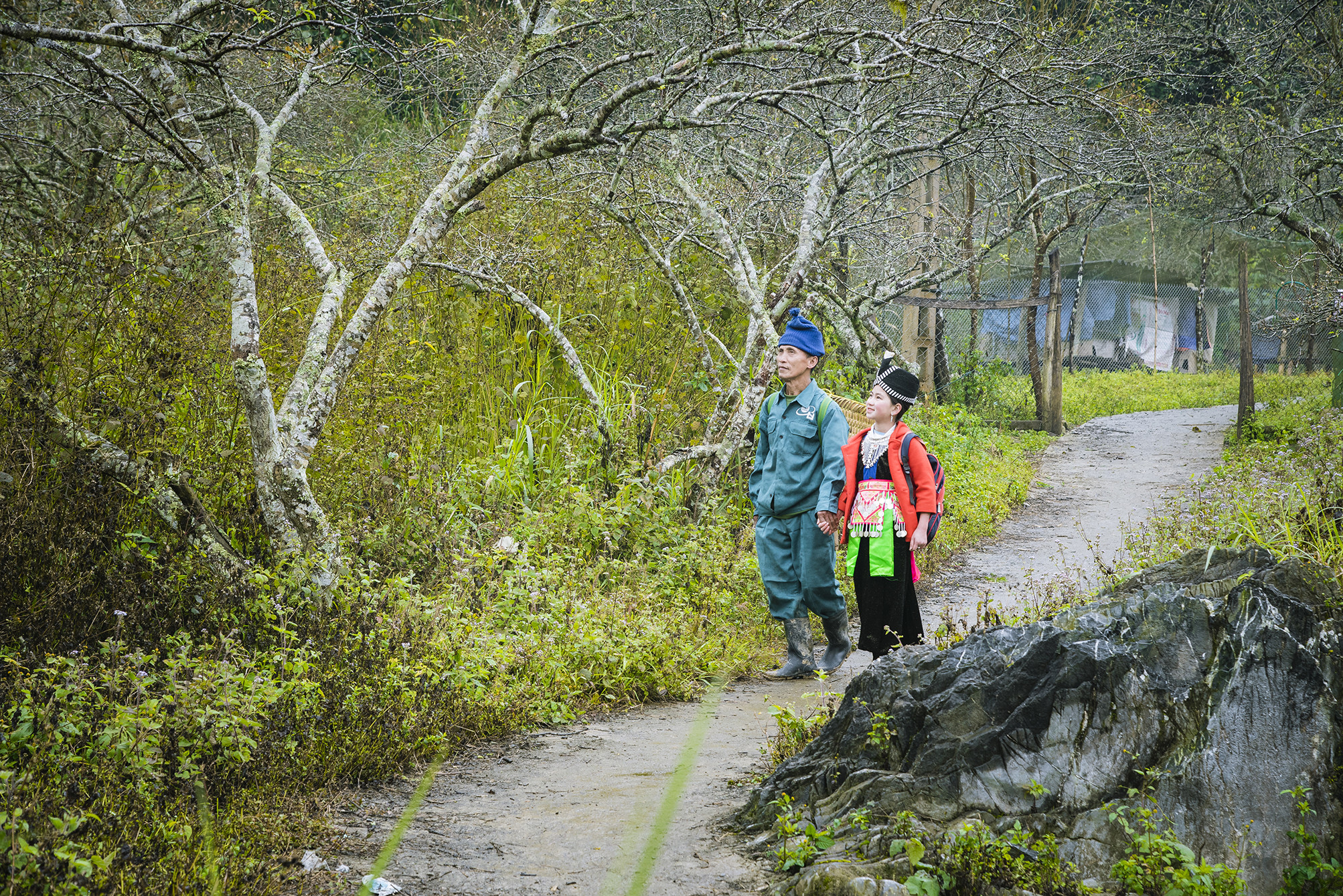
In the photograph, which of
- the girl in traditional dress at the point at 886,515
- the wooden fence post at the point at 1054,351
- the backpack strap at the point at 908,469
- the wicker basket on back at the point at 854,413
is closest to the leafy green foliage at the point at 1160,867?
the girl in traditional dress at the point at 886,515

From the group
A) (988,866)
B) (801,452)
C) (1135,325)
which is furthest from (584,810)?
(1135,325)

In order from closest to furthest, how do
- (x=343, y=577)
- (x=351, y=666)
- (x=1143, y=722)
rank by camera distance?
1. (x=1143, y=722)
2. (x=351, y=666)
3. (x=343, y=577)

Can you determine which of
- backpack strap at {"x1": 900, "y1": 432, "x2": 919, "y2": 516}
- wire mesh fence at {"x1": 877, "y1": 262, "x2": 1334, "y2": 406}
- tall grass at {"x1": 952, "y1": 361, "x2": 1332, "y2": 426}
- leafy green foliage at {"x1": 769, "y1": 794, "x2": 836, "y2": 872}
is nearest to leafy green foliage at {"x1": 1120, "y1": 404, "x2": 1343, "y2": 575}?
backpack strap at {"x1": 900, "y1": 432, "x2": 919, "y2": 516}

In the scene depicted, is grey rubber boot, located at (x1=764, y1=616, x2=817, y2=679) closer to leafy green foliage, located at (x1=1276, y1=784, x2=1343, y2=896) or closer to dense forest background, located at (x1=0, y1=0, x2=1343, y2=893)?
dense forest background, located at (x1=0, y1=0, x2=1343, y2=893)

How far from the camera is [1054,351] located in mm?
15031

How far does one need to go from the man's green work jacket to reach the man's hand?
0.56 m

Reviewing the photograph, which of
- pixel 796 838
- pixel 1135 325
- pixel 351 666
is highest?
pixel 1135 325

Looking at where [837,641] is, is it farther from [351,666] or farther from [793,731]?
[351,666]

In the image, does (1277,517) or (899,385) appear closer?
(1277,517)

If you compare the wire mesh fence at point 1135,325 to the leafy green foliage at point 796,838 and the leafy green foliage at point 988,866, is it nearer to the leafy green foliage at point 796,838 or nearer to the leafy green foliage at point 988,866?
the leafy green foliage at point 796,838

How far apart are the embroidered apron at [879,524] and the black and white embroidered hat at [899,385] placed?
1.44 ft

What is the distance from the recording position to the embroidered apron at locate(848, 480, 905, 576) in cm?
509

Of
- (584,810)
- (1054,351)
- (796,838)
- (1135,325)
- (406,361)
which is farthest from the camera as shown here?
(1135,325)

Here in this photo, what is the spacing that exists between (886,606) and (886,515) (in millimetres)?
500
